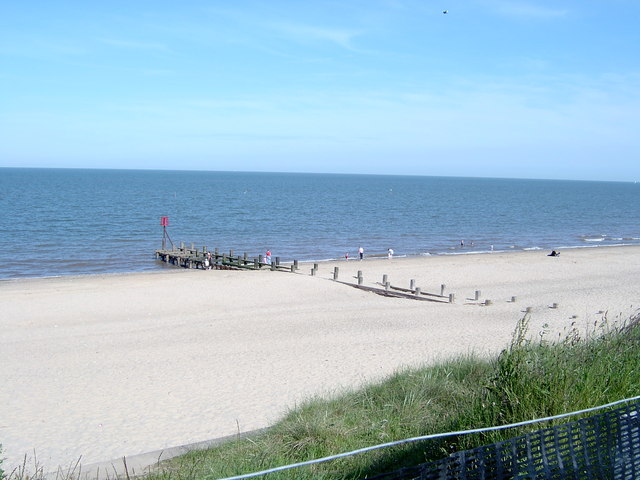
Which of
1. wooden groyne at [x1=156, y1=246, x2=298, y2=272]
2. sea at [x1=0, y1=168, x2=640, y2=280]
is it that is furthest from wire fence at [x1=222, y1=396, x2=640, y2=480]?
sea at [x1=0, y1=168, x2=640, y2=280]

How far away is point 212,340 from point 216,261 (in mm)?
18885

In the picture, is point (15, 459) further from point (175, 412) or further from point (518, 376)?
point (518, 376)

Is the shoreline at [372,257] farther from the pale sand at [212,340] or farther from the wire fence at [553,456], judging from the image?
the wire fence at [553,456]

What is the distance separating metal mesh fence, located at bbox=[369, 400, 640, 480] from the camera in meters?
4.31

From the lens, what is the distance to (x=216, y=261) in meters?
36.2

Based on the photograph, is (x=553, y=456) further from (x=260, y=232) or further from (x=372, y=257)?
(x=260, y=232)

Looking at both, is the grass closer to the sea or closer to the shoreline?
the shoreline

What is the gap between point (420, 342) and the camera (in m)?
17.2

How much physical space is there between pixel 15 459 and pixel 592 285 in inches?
1026

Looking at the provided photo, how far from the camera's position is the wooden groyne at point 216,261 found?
3331cm

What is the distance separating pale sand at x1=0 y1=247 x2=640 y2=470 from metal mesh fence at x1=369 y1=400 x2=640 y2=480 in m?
6.56

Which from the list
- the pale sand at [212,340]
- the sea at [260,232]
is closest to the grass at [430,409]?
the pale sand at [212,340]

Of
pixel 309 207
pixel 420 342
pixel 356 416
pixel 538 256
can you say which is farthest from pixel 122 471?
pixel 309 207

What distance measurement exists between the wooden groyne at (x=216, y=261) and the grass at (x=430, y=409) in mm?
23124
